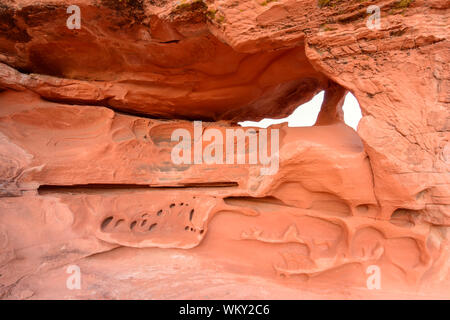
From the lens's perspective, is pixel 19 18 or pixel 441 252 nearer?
pixel 441 252

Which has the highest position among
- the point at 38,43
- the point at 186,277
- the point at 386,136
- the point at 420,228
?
the point at 38,43

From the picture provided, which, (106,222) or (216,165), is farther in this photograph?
(216,165)

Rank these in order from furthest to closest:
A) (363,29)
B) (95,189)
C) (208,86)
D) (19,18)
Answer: (208,86) → (95,189) → (19,18) → (363,29)

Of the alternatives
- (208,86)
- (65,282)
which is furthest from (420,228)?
(65,282)

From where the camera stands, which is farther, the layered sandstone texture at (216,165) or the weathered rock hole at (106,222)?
the weathered rock hole at (106,222)

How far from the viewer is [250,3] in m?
2.09

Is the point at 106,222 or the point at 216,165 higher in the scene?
the point at 216,165

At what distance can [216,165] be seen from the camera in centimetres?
295

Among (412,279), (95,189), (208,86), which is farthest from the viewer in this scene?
(208,86)

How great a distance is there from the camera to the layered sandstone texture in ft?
6.56

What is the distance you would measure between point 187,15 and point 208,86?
1126 mm

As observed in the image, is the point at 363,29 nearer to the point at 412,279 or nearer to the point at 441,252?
the point at 441,252

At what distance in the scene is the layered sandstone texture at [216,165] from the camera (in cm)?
200

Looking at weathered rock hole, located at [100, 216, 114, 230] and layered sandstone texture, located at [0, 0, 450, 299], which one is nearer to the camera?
layered sandstone texture, located at [0, 0, 450, 299]
